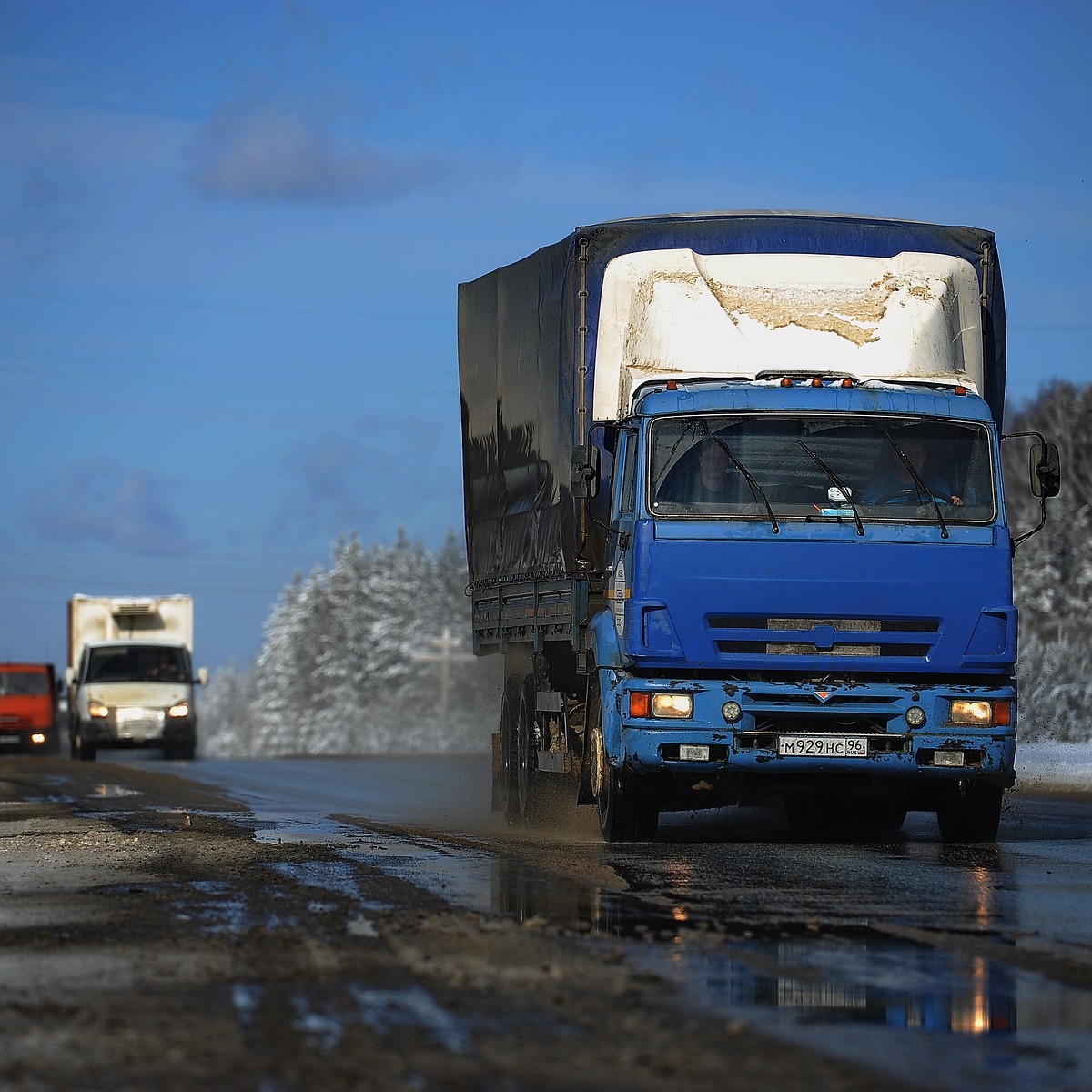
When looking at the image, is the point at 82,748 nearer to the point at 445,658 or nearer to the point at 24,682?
the point at 24,682

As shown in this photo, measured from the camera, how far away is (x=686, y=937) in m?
8.16

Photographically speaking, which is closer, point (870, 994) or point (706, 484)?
point (870, 994)

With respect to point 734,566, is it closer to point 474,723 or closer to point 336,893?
point 336,893

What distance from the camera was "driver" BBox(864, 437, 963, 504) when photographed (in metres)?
13.1

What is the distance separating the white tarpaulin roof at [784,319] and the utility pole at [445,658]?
73.2 metres

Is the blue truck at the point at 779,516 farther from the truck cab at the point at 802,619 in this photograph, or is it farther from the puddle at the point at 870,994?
the puddle at the point at 870,994

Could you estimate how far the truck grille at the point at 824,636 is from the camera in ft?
41.9

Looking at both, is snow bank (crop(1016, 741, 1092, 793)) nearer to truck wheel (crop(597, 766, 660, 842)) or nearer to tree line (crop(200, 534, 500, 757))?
truck wheel (crop(597, 766, 660, 842))

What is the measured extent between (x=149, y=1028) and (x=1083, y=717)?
37.2 metres

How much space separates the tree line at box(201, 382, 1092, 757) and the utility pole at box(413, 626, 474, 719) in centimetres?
16

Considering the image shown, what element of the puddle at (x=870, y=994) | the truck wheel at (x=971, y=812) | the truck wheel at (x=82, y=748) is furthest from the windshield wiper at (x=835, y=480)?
the truck wheel at (x=82, y=748)

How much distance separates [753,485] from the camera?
13.1m

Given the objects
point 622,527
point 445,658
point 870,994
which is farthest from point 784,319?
point 445,658

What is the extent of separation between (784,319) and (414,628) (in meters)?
103
